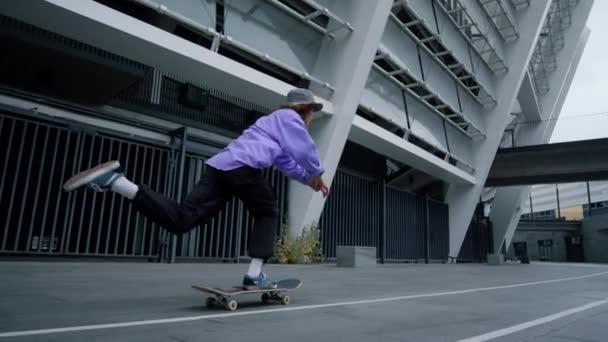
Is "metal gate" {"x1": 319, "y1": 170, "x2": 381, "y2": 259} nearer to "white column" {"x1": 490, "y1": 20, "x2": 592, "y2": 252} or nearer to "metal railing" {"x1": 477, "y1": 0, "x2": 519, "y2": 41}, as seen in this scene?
"metal railing" {"x1": 477, "y1": 0, "x2": 519, "y2": 41}

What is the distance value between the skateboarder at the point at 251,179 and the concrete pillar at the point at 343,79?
8680mm

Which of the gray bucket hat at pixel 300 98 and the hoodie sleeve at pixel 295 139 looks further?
the gray bucket hat at pixel 300 98

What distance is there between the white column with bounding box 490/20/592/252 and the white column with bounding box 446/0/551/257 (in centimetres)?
Answer: 838

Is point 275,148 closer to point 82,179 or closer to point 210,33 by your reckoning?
point 82,179

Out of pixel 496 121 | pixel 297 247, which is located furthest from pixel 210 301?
pixel 496 121

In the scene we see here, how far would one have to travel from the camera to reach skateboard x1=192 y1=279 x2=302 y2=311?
3.09 meters

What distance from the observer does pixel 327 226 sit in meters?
15.0

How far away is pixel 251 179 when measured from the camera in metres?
3.29

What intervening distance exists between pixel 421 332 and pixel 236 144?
198 cm

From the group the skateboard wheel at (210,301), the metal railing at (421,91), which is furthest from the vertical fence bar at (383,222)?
the skateboard wheel at (210,301)

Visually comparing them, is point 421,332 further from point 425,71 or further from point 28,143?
point 425,71

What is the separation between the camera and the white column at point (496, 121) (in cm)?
2272

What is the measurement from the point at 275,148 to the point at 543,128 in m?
32.4

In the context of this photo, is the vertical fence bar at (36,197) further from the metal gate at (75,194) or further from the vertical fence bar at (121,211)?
the vertical fence bar at (121,211)
